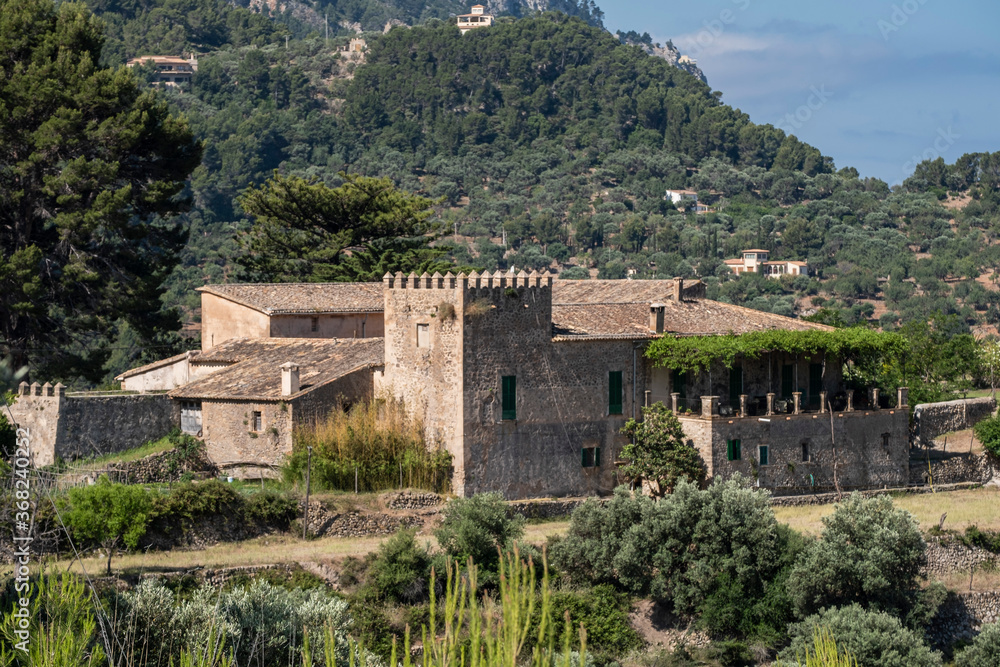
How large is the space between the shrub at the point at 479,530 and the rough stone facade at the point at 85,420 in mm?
7984

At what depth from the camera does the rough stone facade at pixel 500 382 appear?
29609 mm

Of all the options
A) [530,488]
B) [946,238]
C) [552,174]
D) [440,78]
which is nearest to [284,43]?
[440,78]

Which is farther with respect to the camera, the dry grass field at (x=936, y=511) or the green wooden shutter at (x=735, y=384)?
the green wooden shutter at (x=735, y=384)

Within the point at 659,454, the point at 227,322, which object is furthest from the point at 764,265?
the point at 659,454

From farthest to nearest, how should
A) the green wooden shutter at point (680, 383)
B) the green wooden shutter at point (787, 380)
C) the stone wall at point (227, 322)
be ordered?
the stone wall at point (227, 322) → the green wooden shutter at point (787, 380) → the green wooden shutter at point (680, 383)

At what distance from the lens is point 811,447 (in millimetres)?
32781

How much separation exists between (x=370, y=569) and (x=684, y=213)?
104 m

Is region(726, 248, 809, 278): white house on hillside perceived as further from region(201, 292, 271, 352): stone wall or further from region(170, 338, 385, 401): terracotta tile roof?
region(170, 338, 385, 401): terracotta tile roof

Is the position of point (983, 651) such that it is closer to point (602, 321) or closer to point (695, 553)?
point (695, 553)

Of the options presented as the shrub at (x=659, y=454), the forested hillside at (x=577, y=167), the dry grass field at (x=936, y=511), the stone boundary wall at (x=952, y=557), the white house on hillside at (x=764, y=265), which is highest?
the forested hillside at (x=577, y=167)

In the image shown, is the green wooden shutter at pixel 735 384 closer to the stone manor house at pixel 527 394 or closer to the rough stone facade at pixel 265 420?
the stone manor house at pixel 527 394

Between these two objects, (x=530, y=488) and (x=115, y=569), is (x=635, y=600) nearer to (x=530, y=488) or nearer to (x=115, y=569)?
(x=530, y=488)

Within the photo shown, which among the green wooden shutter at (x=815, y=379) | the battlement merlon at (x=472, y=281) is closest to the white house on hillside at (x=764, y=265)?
the green wooden shutter at (x=815, y=379)

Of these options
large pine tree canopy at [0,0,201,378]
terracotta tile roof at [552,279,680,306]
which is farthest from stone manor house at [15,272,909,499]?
large pine tree canopy at [0,0,201,378]
